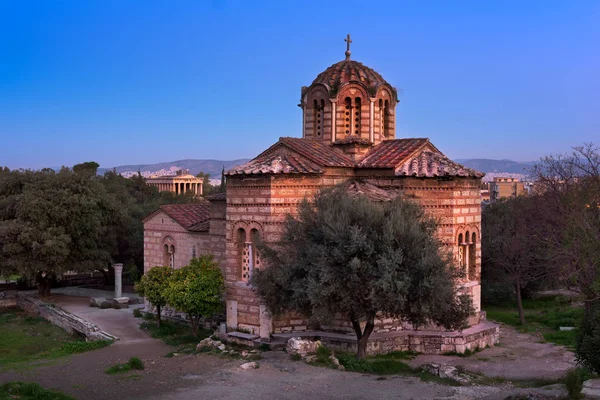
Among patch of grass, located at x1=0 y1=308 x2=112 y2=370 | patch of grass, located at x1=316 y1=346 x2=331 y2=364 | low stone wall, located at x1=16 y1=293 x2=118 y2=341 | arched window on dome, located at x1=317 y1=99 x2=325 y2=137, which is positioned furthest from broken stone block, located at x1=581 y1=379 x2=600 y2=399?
low stone wall, located at x1=16 y1=293 x2=118 y2=341

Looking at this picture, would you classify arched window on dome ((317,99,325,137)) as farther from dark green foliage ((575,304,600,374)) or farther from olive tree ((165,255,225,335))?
dark green foliage ((575,304,600,374))

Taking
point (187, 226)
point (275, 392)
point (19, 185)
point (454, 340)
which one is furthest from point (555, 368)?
point (19, 185)

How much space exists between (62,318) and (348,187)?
40.2ft

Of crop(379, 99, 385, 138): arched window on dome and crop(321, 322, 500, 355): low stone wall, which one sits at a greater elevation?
crop(379, 99, 385, 138): arched window on dome

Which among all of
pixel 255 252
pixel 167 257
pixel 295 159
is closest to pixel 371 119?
pixel 295 159

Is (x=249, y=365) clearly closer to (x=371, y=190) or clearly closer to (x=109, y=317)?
(x=371, y=190)

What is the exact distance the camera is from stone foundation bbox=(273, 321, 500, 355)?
1553 centimetres

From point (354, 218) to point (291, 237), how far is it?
1.57m

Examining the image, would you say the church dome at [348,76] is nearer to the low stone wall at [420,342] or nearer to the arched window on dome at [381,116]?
the arched window on dome at [381,116]

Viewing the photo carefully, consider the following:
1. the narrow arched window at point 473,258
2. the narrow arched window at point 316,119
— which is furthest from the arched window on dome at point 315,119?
the narrow arched window at point 473,258

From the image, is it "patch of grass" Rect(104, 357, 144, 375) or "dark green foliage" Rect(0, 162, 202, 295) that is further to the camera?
"dark green foliage" Rect(0, 162, 202, 295)

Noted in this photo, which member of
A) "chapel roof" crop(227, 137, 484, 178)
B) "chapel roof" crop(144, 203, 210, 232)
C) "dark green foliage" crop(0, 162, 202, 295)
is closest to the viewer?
"chapel roof" crop(227, 137, 484, 178)

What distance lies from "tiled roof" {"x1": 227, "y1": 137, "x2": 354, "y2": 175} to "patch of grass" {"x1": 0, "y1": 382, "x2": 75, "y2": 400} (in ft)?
23.2

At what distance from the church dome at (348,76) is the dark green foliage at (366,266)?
6.33 m
